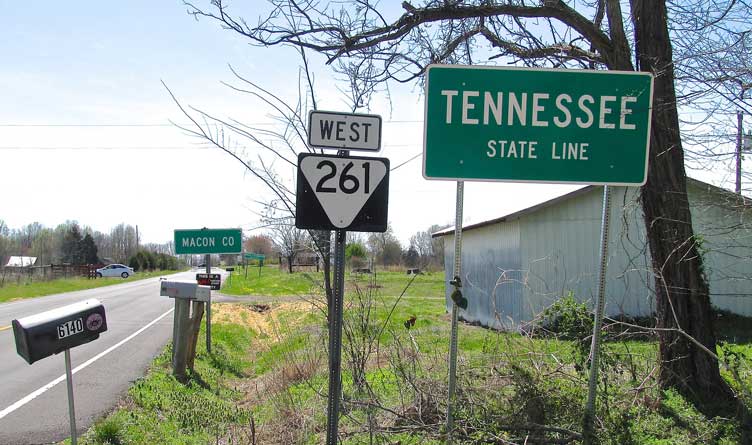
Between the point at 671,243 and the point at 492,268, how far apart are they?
Answer: 42.1 ft

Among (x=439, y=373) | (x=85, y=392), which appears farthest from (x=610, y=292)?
(x=85, y=392)

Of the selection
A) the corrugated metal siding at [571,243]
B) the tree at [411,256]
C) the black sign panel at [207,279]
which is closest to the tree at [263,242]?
the black sign panel at [207,279]

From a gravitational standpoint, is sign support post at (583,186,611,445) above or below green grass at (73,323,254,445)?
above

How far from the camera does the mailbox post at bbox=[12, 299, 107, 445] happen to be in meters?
3.85

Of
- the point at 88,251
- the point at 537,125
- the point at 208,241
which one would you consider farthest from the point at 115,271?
the point at 537,125

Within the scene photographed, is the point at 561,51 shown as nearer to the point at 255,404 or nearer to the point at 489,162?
the point at 489,162

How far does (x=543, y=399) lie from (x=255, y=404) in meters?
3.97

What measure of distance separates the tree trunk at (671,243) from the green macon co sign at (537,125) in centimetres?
109

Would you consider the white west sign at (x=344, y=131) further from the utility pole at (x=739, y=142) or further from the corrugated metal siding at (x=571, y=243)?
the corrugated metal siding at (x=571, y=243)

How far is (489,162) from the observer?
4078 millimetres

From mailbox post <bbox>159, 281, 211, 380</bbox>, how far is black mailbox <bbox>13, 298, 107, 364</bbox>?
4.34 meters

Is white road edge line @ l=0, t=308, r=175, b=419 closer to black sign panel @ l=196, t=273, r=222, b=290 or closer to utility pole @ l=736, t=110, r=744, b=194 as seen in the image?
black sign panel @ l=196, t=273, r=222, b=290

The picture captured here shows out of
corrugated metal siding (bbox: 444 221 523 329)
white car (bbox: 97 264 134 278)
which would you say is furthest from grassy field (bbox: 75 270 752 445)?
white car (bbox: 97 264 134 278)

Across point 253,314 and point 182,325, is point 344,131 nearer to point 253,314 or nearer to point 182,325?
point 182,325
